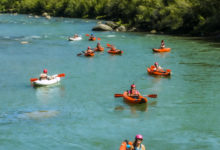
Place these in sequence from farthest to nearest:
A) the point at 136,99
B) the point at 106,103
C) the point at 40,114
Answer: the point at 106,103, the point at 136,99, the point at 40,114

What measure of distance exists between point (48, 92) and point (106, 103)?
4738 mm

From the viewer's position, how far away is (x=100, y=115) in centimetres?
1873

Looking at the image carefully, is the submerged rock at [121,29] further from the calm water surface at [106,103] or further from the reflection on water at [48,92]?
the reflection on water at [48,92]

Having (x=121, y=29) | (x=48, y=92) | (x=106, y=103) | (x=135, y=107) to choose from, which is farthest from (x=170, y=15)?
(x=135, y=107)

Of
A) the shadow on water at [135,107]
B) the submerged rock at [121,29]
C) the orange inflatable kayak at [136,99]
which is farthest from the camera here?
the submerged rock at [121,29]

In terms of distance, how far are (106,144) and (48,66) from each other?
18027 millimetres

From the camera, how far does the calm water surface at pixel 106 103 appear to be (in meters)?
15.8

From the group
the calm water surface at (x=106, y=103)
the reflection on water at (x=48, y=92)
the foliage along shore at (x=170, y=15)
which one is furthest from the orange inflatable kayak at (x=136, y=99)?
the foliage along shore at (x=170, y=15)

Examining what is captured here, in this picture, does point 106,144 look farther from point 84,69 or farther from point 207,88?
point 84,69

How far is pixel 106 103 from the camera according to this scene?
20.8 meters

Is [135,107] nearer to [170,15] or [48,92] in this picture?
[48,92]

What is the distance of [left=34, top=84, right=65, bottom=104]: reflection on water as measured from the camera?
21586 millimetres

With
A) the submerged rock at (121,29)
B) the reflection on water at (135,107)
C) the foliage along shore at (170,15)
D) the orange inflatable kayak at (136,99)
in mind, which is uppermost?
the foliage along shore at (170,15)

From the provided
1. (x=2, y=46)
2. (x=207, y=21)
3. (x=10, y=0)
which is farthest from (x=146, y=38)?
(x=10, y=0)
